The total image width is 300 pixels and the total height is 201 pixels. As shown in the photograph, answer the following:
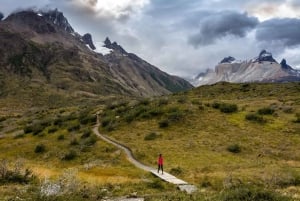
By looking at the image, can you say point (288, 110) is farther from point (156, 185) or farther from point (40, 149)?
point (156, 185)

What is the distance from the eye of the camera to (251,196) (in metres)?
23.0

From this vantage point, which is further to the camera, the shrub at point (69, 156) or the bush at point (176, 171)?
the shrub at point (69, 156)

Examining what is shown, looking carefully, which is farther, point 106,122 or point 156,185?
point 106,122

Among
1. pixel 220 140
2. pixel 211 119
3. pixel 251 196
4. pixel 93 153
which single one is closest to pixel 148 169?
pixel 93 153

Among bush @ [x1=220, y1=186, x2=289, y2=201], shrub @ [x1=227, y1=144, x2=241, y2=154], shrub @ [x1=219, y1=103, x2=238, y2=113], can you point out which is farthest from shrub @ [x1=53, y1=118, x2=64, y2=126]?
bush @ [x1=220, y1=186, x2=289, y2=201]

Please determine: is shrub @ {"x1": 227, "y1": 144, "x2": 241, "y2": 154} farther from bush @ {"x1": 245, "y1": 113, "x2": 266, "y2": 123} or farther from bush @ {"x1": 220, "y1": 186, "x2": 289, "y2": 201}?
bush @ {"x1": 220, "y1": 186, "x2": 289, "y2": 201}

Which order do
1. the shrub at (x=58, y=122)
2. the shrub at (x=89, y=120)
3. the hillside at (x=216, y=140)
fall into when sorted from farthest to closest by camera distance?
the shrub at (x=58, y=122) → the shrub at (x=89, y=120) → the hillside at (x=216, y=140)

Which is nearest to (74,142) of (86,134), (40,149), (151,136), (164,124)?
(40,149)

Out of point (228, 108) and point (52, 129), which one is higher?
point (228, 108)

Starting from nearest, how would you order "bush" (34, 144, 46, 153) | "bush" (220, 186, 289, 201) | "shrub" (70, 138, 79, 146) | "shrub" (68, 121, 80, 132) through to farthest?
"bush" (220, 186, 289, 201), "bush" (34, 144, 46, 153), "shrub" (70, 138, 79, 146), "shrub" (68, 121, 80, 132)

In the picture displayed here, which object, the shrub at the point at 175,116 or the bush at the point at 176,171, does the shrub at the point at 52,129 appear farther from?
the bush at the point at 176,171

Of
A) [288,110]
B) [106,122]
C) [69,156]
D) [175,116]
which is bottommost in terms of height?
[69,156]

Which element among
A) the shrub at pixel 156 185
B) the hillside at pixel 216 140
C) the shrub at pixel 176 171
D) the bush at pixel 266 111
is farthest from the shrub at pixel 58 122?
the shrub at pixel 156 185

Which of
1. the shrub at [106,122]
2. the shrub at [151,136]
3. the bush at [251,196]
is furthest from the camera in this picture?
the shrub at [106,122]
